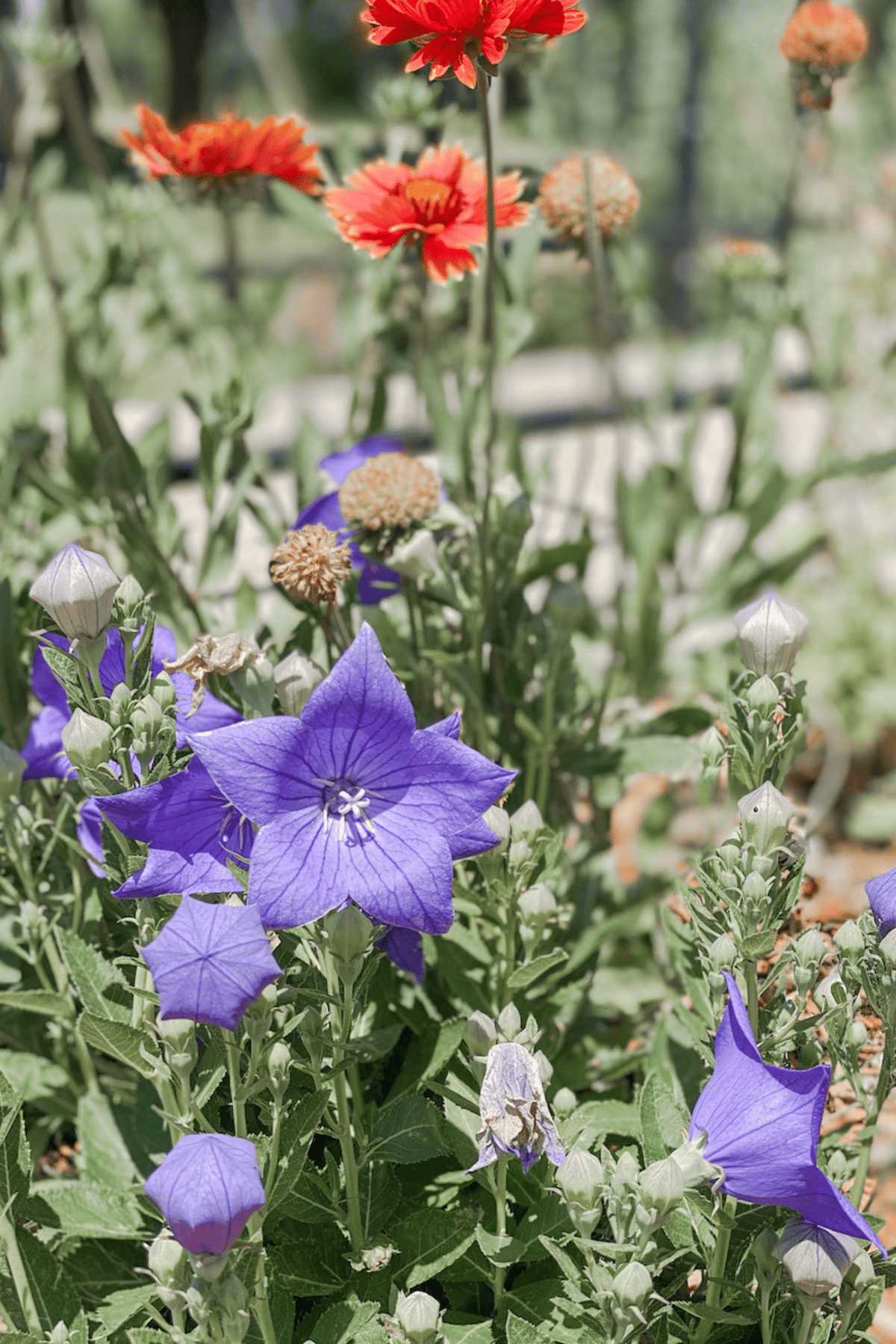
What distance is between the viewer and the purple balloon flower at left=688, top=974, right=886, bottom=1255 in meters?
0.68

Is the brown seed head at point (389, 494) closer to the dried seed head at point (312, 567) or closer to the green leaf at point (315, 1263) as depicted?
the dried seed head at point (312, 567)

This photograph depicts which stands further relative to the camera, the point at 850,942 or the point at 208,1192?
the point at 850,942

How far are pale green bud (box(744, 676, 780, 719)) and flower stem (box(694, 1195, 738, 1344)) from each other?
30 cm

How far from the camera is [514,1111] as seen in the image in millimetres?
704

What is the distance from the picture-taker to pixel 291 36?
17.0m

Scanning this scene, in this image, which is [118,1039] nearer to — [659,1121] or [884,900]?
[659,1121]

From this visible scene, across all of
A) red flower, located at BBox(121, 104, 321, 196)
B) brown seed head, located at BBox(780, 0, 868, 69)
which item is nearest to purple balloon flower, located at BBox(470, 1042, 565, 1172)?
red flower, located at BBox(121, 104, 321, 196)

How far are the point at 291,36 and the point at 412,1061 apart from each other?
18537 mm

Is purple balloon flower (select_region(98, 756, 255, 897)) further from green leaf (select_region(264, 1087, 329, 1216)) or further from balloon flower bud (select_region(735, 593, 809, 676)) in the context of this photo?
balloon flower bud (select_region(735, 593, 809, 676))

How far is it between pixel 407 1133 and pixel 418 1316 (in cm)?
17

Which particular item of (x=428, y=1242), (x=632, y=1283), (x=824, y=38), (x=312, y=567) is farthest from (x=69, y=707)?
(x=824, y=38)

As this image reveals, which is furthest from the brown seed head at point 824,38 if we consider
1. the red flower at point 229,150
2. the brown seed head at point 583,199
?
the red flower at point 229,150

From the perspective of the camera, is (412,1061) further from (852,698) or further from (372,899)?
(852,698)

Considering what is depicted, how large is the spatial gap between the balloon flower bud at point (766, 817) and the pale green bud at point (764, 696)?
54 mm
